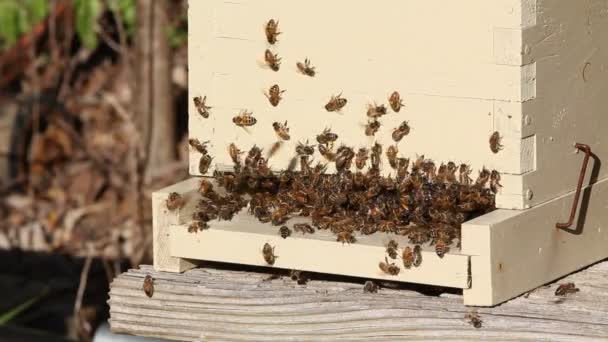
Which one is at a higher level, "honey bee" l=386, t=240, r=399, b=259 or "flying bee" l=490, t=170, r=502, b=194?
"flying bee" l=490, t=170, r=502, b=194

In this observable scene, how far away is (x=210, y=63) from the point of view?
188 inches

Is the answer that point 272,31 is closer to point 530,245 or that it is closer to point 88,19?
point 530,245

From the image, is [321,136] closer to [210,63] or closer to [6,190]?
[210,63]

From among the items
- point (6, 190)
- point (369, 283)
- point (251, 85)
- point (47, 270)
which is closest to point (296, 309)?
point (369, 283)

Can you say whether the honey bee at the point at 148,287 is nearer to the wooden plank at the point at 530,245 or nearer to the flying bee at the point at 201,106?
the flying bee at the point at 201,106

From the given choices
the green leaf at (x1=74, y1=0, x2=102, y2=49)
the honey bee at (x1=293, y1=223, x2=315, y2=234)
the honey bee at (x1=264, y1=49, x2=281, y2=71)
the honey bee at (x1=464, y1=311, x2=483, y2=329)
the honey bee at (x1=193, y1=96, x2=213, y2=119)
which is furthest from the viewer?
the green leaf at (x1=74, y1=0, x2=102, y2=49)

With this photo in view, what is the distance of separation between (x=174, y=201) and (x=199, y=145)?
1.22 ft

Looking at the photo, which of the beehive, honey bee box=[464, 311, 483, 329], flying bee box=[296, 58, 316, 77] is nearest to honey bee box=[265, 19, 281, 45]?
the beehive

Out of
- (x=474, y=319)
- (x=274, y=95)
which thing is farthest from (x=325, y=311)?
(x=274, y=95)

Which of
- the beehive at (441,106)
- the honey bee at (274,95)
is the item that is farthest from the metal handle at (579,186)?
the honey bee at (274,95)

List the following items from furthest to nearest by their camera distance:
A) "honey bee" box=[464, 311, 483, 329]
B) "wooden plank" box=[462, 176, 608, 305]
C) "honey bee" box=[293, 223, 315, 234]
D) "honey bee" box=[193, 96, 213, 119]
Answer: "honey bee" box=[193, 96, 213, 119]
"honey bee" box=[293, 223, 315, 234]
"wooden plank" box=[462, 176, 608, 305]
"honey bee" box=[464, 311, 483, 329]

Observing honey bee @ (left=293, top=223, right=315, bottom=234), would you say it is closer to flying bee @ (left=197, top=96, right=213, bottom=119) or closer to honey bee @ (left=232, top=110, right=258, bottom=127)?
honey bee @ (left=232, top=110, right=258, bottom=127)

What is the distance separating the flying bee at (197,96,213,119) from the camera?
476 centimetres

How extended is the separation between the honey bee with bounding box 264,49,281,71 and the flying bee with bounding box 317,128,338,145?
11.8 inches
